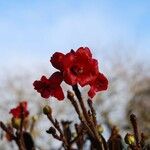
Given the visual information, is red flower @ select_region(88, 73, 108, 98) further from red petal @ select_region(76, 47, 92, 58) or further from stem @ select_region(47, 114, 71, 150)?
stem @ select_region(47, 114, 71, 150)

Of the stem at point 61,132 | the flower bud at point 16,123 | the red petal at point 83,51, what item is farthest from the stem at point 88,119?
the flower bud at point 16,123

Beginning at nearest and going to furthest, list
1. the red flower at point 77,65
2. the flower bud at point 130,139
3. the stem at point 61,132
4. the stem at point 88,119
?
the stem at point 88,119 → the red flower at point 77,65 → the flower bud at point 130,139 → the stem at point 61,132

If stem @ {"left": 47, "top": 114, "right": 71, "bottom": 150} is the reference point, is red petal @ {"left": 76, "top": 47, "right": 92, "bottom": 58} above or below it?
above

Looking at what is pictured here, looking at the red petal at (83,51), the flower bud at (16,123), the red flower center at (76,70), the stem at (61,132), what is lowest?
the stem at (61,132)

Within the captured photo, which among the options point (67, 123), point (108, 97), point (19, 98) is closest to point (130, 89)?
point (108, 97)

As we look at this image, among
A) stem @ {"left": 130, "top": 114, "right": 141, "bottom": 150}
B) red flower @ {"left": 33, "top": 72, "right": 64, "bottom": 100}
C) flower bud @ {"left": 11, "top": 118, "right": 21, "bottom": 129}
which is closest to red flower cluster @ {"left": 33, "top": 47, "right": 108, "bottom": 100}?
red flower @ {"left": 33, "top": 72, "right": 64, "bottom": 100}

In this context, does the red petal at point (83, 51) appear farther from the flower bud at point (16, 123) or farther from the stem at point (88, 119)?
the flower bud at point (16, 123)

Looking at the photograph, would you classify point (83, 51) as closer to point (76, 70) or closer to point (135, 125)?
point (76, 70)
